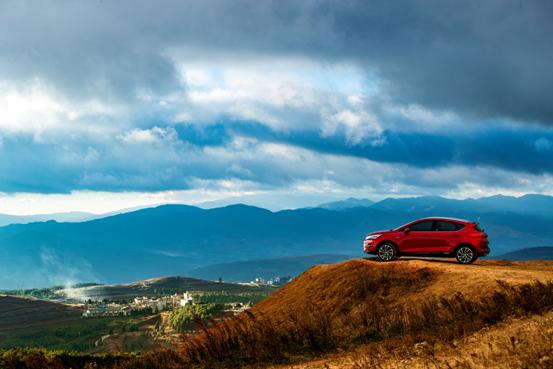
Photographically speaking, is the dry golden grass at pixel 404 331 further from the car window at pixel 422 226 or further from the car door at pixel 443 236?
the car window at pixel 422 226

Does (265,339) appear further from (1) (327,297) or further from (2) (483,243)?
(2) (483,243)

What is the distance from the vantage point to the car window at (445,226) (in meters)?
31.3

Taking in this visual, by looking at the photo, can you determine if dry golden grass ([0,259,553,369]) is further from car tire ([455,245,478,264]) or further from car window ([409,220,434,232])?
car window ([409,220,434,232])

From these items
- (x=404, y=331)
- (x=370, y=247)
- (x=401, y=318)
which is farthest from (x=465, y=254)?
(x=404, y=331)

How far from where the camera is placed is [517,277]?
24.6 meters

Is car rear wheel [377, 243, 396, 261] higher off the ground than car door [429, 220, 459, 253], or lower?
lower

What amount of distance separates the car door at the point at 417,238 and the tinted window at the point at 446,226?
0.37 metres

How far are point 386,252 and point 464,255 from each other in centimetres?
413

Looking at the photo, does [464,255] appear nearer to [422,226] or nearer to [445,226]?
[445,226]

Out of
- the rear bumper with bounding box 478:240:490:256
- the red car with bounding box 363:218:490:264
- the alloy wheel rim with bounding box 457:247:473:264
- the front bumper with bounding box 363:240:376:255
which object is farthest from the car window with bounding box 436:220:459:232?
the front bumper with bounding box 363:240:376:255

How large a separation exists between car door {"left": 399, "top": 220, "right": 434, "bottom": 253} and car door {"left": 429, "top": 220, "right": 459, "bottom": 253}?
315 mm

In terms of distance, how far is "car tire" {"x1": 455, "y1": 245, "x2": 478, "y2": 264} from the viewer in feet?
102

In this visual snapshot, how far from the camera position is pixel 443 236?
31.3 metres

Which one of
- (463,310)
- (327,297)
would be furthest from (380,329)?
(327,297)
